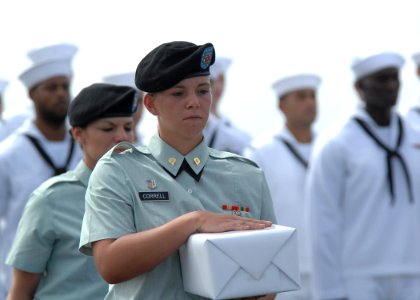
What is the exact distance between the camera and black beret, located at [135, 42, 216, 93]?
4.12 m

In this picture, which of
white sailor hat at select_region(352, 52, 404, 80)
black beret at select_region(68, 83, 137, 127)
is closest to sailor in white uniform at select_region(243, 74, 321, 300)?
white sailor hat at select_region(352, 52, 404, 80)

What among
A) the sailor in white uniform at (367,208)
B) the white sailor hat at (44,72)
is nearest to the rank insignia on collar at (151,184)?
the sailor in white uniform at (367,208)

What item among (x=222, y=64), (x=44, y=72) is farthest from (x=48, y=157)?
(x=222, y=64)

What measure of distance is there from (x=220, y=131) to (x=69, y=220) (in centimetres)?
503

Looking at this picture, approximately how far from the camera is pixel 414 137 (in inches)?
342

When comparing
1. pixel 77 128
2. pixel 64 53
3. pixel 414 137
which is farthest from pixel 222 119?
pixel 77 128

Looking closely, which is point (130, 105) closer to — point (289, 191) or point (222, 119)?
point (289, 191)

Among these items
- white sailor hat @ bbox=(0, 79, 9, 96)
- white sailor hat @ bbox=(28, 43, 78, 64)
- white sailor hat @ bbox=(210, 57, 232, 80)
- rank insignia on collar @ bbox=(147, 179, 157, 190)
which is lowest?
white sailor hat @ bbox=(0, 79, 9, 96)

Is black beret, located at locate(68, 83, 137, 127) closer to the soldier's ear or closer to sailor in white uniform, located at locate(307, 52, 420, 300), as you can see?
the soldier's ear

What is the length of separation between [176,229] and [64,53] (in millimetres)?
5782

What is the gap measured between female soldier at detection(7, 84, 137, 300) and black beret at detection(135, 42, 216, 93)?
146 centimetres

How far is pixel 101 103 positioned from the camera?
572cm

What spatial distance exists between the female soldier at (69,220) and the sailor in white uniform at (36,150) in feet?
9.10

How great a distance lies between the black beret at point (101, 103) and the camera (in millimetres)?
5711
